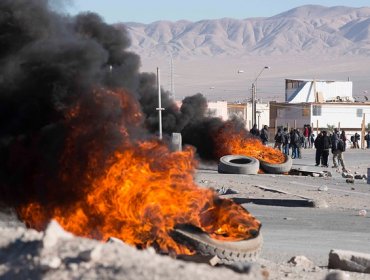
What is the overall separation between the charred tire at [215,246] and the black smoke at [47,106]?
1411 millimetres

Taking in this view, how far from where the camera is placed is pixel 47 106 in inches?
416

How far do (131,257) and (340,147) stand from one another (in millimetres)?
25537

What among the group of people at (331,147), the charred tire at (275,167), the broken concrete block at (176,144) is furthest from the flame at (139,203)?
the group of people at (331,147)

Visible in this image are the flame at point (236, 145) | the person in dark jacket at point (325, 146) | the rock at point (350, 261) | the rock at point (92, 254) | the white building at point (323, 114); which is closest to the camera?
the rock at point (92, 254)

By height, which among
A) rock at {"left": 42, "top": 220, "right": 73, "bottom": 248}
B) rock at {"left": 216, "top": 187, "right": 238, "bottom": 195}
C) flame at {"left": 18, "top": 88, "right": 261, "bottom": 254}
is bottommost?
rock at {"left": 216, "top": 187, "right": 238, "bottom": 195}

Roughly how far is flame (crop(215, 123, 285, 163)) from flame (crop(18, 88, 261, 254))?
1960 centimetres

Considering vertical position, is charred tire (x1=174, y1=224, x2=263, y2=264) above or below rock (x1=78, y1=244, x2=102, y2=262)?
below

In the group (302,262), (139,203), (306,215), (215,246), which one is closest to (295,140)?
(306,215)

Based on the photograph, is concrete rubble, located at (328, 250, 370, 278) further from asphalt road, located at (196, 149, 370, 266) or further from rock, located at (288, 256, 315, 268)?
asphalt road, located at (196, 149, 370, 266)

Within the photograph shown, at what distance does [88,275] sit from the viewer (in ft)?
19.0

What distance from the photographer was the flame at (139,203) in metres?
9.33

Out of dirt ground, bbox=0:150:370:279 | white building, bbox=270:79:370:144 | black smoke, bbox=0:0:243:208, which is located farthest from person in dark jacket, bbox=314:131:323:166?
white building, bbox=270:79:370:144

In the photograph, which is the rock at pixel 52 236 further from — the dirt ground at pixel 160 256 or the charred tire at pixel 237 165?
the charred tire at pixel 237 165

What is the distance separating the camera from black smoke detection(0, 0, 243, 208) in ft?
32.5
